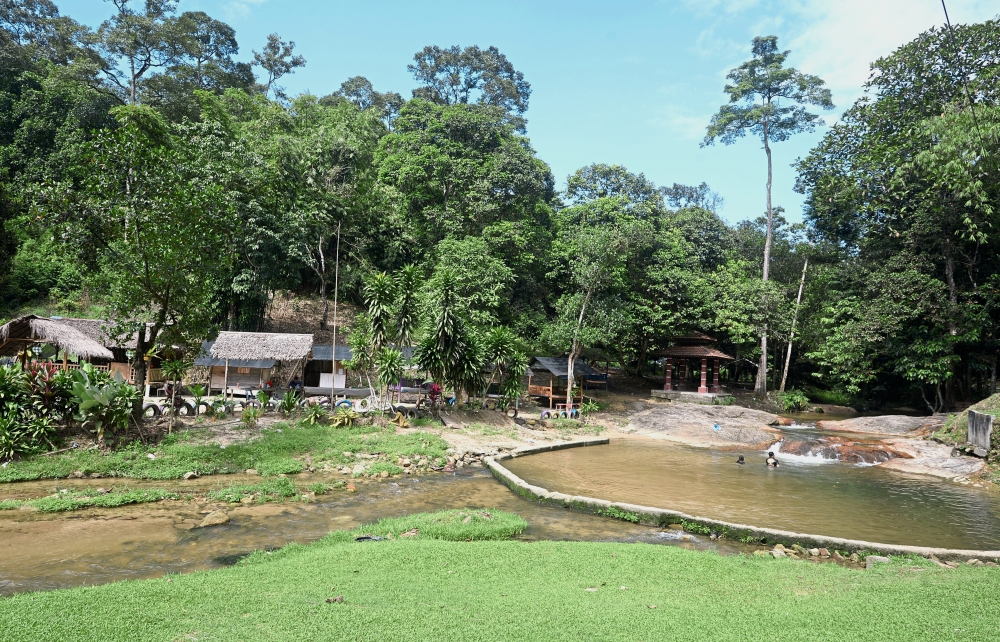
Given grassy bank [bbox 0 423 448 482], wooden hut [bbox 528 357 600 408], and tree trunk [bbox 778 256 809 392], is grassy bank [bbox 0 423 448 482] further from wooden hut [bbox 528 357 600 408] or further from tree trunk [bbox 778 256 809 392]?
tree trunk [bbox 778 256 809 392]

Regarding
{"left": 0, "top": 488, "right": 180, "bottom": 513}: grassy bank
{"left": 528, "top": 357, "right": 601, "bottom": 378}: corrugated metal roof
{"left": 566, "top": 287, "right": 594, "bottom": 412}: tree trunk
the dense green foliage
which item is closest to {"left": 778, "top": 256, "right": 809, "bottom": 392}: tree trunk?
the dense green foliage

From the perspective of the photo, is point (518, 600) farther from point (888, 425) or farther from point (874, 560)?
point (888, 425)

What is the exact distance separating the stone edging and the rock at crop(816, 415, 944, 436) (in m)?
18.7

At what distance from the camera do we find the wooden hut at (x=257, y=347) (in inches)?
853

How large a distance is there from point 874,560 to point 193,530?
10986mm

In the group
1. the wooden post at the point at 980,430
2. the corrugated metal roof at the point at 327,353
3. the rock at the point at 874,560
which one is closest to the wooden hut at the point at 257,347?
the corrugated metal roof at the point at 327,353

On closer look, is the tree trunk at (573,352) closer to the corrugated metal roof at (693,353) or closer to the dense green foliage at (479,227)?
the dense green foliage at (479,227)

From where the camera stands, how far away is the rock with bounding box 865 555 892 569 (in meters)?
8.01

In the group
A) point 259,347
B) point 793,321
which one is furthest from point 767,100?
point 259,347

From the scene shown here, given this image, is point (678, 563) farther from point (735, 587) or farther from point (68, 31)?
point (68, 31)

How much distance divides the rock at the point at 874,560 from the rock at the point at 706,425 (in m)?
13.8

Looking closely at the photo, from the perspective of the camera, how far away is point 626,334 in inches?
1316

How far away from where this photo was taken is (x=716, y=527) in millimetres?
10008

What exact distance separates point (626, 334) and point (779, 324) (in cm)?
953
